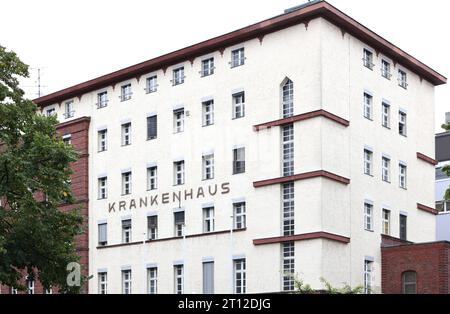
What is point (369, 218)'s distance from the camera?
166 ft

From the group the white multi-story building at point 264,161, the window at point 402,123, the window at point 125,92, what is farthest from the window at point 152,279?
the window at point 402,123

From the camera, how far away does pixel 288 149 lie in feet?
160

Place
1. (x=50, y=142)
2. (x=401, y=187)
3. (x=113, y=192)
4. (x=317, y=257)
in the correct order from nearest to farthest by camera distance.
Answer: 1. (x=50, y=142)
2. (x=317, y=257)
3. (x=401, y=187)
4. (x=113, y=192)

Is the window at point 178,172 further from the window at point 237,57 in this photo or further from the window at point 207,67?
the window at point 237,57

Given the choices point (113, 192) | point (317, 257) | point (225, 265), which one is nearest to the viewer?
point (317, 257)

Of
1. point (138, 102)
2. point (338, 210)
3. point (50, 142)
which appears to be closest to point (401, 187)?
point (338, 210)

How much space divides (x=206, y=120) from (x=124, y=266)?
1096cm

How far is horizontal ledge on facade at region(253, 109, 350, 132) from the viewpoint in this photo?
1854 inches

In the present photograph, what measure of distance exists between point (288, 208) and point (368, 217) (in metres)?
5.47

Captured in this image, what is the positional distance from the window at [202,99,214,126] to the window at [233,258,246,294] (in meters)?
8.56

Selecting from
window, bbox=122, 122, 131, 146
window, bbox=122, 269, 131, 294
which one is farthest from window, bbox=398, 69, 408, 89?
window, bbox=122, 269, 131, 294

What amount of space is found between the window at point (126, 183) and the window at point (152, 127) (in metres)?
3.03

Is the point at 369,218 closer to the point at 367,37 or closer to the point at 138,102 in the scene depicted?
the point at 367,37

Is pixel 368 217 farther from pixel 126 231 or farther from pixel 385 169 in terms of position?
pixel 126 231
